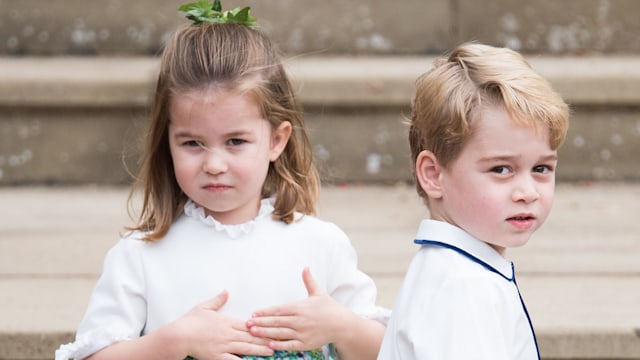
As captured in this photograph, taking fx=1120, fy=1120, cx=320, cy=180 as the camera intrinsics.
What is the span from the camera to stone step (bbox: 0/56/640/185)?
3836 mm

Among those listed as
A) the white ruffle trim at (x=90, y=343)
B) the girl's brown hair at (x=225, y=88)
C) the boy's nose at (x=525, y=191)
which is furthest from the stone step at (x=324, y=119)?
the boy's nose at (x=525, y=191)

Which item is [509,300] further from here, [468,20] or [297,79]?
[468,20]

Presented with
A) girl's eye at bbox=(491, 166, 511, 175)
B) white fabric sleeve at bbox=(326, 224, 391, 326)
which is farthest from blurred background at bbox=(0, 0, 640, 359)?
girl's eye at bbox=(491, 166, 511, 175)

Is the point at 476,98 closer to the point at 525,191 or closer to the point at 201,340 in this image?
the point at 525,191

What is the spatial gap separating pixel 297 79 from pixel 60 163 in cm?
89

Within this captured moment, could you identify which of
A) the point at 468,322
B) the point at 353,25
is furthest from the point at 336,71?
the point at 468,322

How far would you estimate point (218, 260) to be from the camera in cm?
226

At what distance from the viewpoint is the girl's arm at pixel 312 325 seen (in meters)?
2.18

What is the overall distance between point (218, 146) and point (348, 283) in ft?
1.37

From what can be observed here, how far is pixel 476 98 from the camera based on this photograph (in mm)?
1858

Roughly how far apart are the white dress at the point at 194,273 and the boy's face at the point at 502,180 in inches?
19.3

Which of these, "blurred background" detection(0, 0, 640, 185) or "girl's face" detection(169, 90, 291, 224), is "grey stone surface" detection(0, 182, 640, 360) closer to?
"blurred background" detection(0, 0, 640, 185)

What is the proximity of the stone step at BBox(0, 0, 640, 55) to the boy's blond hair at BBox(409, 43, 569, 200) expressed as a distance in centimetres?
222

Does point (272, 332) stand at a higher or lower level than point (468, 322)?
lower
